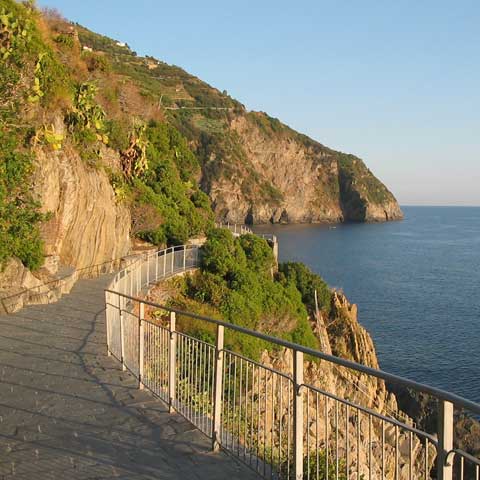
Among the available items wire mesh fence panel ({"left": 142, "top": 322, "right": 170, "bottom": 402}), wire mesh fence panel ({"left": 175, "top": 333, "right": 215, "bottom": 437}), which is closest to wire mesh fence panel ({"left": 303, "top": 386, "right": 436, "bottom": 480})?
wire mesh fence panel ({"left": 175, "top": 333, "right": 215, "bottom": 437})

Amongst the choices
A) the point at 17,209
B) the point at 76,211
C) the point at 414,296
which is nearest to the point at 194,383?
the point at 17,209

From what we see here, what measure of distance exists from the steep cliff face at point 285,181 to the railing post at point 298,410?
4770 inches

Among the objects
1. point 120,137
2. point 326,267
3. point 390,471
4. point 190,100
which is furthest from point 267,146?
point 390,471

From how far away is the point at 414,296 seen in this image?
50.4 meters

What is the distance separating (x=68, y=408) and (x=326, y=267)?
Result: 62759 mm

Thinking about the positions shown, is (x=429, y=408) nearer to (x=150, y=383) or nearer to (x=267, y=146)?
(x=150, y=383)

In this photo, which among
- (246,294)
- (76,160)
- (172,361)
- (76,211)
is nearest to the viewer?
(172,361)

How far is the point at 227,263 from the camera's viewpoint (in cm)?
2642

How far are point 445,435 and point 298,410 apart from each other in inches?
62.6

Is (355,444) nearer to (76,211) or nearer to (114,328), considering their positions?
(114,328)

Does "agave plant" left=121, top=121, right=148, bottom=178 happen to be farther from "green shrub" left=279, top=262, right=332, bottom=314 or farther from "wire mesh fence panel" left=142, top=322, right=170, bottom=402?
"wire mesh fence panel" left=142, top=322, right=170, bottom=402

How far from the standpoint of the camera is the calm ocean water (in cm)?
3100

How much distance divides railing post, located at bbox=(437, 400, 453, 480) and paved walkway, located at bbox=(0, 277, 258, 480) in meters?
2.36

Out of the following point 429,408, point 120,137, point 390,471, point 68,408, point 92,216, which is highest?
point 120,137
